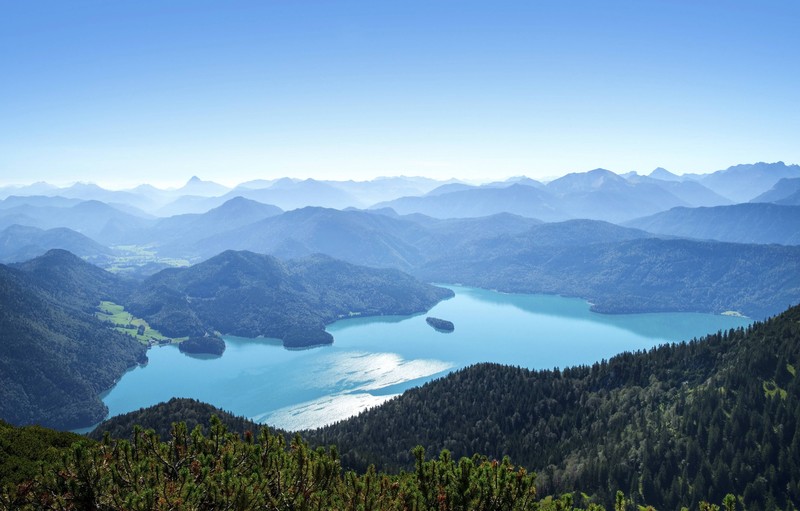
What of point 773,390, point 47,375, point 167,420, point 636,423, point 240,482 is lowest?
point 47,375

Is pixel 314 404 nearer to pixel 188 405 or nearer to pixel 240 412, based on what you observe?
pixel 240 412

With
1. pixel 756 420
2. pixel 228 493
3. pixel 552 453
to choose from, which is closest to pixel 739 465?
pixel 756 420

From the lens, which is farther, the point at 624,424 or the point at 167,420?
the point at 167,420

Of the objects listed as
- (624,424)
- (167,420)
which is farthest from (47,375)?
(624,424)

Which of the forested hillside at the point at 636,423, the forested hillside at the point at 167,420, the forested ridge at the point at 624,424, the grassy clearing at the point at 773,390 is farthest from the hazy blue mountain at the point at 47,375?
the grassy clearing at the point at 773,390

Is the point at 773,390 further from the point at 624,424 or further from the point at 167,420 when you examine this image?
the point at 167,420

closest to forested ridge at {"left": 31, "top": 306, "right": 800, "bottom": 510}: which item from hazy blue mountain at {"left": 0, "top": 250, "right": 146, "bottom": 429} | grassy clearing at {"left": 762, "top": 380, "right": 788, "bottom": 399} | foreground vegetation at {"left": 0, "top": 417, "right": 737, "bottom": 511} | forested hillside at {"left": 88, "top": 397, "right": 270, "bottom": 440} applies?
grassy clearing at {"left": 762, "top": 380, "right": 788, "bottom": 399}

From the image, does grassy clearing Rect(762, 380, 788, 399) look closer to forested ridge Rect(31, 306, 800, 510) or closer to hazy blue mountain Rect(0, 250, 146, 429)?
forested ridge Rect(31, 306, 800, 510)
